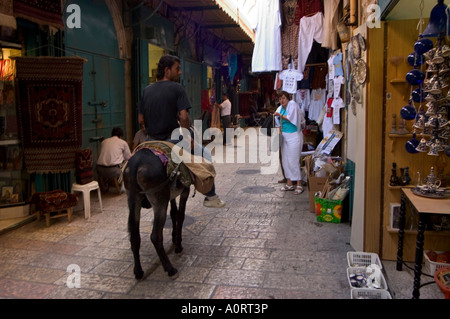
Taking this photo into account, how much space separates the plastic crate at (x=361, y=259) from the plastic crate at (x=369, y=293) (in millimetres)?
621

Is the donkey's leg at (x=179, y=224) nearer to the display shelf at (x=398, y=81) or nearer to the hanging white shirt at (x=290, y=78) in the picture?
the display shelf at (x=398, y=81)

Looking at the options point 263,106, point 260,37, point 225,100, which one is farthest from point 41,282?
point 263,106

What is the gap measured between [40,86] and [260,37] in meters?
4.05

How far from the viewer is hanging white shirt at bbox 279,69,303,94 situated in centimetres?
750

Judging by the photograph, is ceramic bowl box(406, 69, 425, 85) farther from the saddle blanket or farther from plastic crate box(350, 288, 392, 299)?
the saddle blanket

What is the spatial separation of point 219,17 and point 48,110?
8046 millimetres

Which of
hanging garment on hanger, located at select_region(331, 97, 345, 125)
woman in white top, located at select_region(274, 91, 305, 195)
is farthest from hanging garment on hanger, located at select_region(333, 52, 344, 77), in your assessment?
woman in white top, located at select_region(274, 91, 305, 195)

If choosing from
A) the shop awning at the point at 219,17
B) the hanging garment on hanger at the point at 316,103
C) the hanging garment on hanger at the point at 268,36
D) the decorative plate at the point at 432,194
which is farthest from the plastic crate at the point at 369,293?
the shop awning at the point at 219,17

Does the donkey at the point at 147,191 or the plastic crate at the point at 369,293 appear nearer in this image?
the plastic crate at the point at 369,293

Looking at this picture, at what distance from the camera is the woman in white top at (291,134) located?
705 cm

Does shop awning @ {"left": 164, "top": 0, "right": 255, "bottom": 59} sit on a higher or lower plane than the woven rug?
higher

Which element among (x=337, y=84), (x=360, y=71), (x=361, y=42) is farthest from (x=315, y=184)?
(x=361, y=42)

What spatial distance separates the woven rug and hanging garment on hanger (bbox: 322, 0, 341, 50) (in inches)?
162
